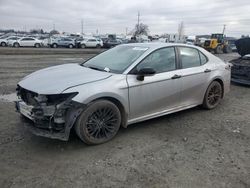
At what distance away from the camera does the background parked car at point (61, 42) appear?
36844 millimetres

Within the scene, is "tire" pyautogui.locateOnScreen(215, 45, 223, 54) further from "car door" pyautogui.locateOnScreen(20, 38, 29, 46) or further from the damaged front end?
the damaged front end

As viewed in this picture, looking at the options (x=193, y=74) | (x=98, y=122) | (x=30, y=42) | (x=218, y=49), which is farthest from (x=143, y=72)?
(x=30, y=42)

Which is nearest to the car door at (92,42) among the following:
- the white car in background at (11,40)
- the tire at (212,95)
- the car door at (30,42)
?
the car door at (30,42)

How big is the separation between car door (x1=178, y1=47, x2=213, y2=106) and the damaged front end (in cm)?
233

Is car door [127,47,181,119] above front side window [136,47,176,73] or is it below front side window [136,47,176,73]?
below

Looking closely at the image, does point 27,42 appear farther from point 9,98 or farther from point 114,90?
point 114,90

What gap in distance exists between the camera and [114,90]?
4.05 m

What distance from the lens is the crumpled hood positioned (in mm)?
3766

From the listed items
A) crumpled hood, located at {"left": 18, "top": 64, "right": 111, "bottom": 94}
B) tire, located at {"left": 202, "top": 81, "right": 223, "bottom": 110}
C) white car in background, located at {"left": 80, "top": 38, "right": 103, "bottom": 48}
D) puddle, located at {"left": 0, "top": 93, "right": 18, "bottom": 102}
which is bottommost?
puddle, located at {"left": 0, "top": 93, "right": 18, "bottom": 102}

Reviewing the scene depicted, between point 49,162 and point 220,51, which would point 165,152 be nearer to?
point 49,162

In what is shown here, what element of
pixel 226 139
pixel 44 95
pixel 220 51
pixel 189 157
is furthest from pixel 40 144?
pixel 220 51

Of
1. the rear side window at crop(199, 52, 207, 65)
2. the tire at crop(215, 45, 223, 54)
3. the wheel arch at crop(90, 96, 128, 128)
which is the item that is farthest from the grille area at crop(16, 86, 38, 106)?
the tire at crop(215, 45, 223, 54)

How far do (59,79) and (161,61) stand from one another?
74.8 inches

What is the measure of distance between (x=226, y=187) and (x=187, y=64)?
2754 mm
